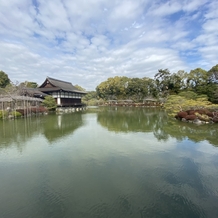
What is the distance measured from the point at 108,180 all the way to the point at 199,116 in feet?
40.0

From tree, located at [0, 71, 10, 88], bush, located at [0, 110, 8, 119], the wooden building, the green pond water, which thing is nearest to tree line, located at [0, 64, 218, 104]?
tree, located at [0, 71, 10, 88]

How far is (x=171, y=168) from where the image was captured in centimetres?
504

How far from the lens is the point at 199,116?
13.7m

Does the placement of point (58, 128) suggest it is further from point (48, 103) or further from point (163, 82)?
point (163, 82)

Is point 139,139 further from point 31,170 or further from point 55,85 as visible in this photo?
point 55,85

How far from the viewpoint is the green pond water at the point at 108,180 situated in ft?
10.5

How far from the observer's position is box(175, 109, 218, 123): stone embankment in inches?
527

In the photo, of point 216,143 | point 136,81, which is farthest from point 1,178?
point 136,81

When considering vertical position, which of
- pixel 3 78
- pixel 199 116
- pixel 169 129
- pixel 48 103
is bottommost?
pixel 169 129

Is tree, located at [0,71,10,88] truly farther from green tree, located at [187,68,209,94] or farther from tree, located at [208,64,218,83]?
tree, located at [208,64,218,83]

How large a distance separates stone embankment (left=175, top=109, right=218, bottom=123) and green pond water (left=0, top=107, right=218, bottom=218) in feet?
21.3

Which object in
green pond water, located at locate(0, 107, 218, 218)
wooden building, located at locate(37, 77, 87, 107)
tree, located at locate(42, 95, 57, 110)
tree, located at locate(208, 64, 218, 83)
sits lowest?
green pond water, located at locate(0, 107, 218, 218)

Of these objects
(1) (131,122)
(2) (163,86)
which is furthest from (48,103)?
(2) (163,86)

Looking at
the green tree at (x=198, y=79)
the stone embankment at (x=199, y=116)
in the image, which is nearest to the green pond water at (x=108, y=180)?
the stone embankment at (x=199, y=116)
